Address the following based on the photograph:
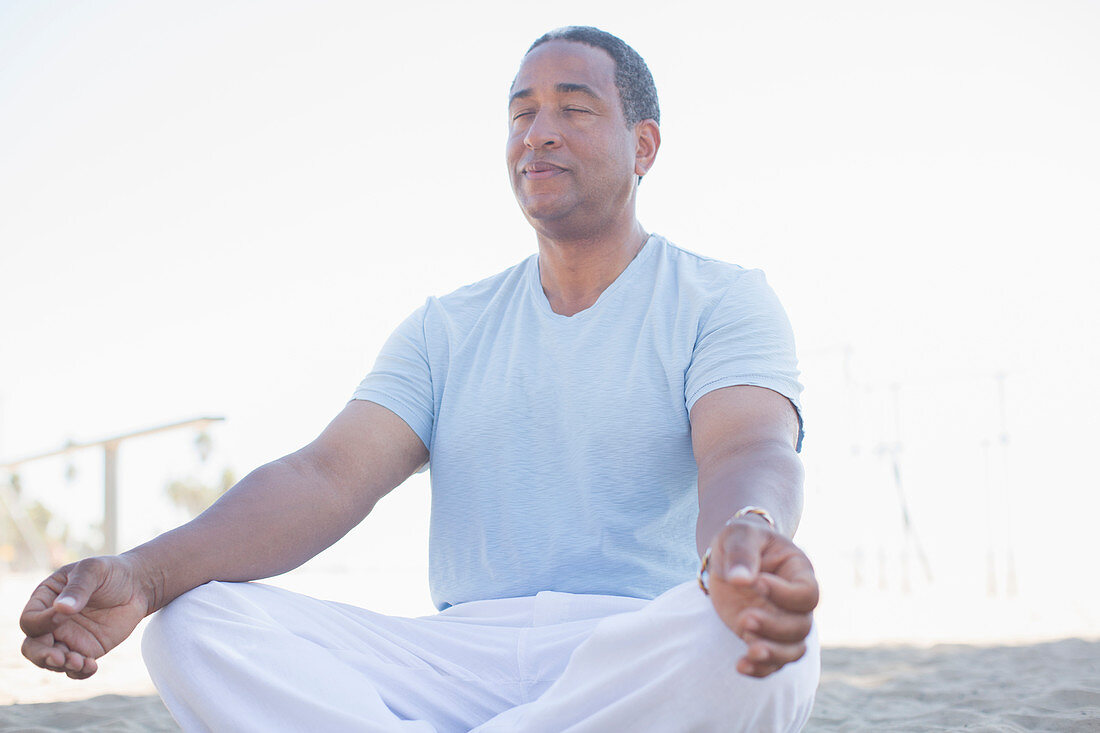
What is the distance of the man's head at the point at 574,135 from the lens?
219 centimetres

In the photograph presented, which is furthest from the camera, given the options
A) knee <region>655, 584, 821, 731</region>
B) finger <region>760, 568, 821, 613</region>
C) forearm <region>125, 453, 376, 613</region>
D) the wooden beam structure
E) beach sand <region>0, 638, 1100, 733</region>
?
the wooden beam structure

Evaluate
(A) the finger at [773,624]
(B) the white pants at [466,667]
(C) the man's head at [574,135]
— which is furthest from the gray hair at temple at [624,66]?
(A) the finger at [773,624]

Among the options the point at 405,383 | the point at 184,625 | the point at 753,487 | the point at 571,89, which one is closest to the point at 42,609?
the point at 184,625

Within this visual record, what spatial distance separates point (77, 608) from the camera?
4.93ft

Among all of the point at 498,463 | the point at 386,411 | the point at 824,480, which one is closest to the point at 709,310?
the point at 498,463

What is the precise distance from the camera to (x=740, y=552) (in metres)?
1.18

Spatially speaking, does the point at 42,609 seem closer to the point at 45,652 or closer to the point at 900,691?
the point at 45,652

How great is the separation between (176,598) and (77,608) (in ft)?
0.62

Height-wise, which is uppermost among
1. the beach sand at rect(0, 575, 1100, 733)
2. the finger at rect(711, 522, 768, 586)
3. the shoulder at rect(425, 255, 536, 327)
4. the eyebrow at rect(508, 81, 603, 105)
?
the eyebrow at rect(508, 81, 603, 105)

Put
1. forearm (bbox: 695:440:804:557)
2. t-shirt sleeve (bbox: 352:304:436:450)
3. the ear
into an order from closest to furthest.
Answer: forearm (bbox: 695:440:804:557)
t-shirt sleeve (bbox: 352:304:436:450)
the ear

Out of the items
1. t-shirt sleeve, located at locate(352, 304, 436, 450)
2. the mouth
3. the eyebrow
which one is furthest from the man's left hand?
the eyebrow

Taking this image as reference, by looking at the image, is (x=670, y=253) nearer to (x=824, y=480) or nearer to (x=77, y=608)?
(x=77, y=608)

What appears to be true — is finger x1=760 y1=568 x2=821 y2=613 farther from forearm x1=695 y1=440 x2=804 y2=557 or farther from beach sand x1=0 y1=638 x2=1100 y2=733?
beach sand x1=0 y1=638 x2=1100 y2=733

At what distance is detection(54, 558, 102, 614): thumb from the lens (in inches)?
59.1
